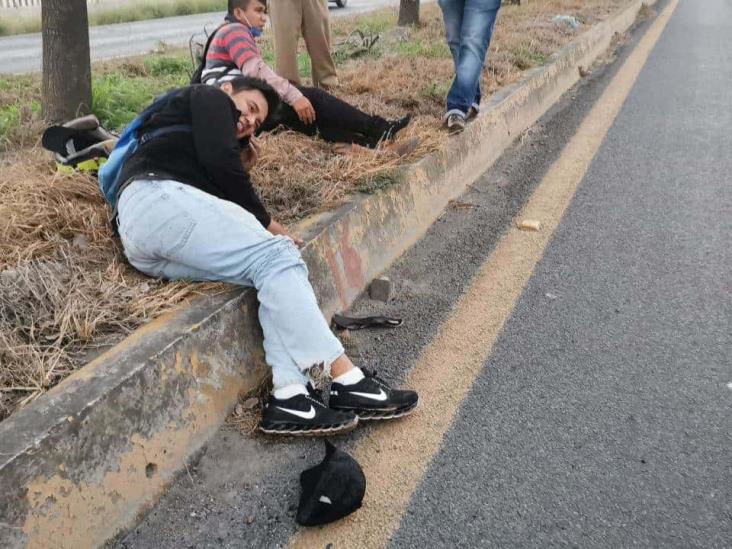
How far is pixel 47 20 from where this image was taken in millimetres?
4551

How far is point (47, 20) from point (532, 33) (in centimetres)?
582

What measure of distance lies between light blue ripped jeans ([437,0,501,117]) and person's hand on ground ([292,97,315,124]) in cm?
98

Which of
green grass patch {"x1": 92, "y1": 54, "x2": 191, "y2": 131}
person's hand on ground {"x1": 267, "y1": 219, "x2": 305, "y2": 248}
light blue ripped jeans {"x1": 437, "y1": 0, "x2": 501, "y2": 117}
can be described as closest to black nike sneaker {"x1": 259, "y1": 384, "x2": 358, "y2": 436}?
person's hand on ground {"x1": 267, "y1": 219, "x2": 305, "y2": 248}

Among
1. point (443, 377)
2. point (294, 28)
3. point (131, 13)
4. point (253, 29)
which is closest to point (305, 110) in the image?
point (253, 29)

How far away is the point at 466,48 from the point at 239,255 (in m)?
3.20

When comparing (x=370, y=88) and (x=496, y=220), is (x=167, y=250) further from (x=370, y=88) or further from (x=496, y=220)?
(x=370, y=88)

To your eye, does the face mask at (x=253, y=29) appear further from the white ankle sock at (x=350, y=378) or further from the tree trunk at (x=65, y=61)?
the white ankle sock at (x=350, y=378)

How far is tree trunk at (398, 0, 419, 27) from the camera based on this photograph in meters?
10.5

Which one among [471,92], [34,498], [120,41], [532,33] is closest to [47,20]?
[471,92]

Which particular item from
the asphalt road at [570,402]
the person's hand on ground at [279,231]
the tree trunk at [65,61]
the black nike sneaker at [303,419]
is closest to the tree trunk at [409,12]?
the tree trunk at [65,61]

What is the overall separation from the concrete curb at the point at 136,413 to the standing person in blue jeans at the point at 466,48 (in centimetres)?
179

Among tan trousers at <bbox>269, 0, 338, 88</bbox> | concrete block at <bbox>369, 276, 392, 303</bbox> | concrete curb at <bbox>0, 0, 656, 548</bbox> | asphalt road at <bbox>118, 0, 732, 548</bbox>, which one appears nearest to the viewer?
concrete curb at <bbox>0, 0, 656, 548</bbox>

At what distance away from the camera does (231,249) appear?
234 cm

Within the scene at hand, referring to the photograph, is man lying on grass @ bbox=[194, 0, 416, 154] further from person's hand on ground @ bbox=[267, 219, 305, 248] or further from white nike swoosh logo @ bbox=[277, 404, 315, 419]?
white nike swoosh logo @ bbox=[277, 404, 315, 419]
